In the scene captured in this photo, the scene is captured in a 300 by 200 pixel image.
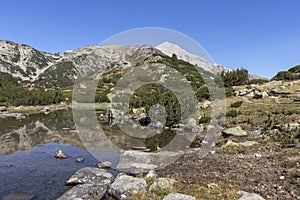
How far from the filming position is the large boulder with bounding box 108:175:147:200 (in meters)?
14.4

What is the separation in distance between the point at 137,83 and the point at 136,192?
163 feet

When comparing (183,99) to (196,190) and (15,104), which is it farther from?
(15,104)

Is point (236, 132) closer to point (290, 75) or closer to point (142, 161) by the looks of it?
point (142, 161)

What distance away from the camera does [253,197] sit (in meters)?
12.6

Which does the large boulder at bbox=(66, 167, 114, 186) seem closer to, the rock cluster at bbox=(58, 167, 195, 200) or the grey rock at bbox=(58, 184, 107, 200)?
the rock cluster at bbox=(58, 167, 195, 200)

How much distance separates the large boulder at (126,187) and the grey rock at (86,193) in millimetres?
617

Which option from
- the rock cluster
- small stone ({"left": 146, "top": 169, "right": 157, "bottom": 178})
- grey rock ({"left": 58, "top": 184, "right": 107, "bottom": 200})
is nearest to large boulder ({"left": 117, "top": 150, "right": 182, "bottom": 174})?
small stone ({"left": 146, "top": 169, "right": 157, "bottom": 178})

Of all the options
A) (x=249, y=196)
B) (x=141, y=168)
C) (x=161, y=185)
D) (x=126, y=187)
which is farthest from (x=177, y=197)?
(x=141, y=168)

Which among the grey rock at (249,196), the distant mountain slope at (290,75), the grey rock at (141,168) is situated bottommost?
the grey rock at (141,168)

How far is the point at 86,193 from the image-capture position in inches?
578

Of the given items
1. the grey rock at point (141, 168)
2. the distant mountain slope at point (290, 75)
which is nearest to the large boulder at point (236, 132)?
the grey rock at point (141, 168)

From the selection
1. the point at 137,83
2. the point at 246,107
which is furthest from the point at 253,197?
the point at 137,83

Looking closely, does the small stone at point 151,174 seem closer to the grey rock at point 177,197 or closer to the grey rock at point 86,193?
the grey rock at point 86,193

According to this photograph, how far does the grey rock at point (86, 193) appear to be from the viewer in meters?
14.2
